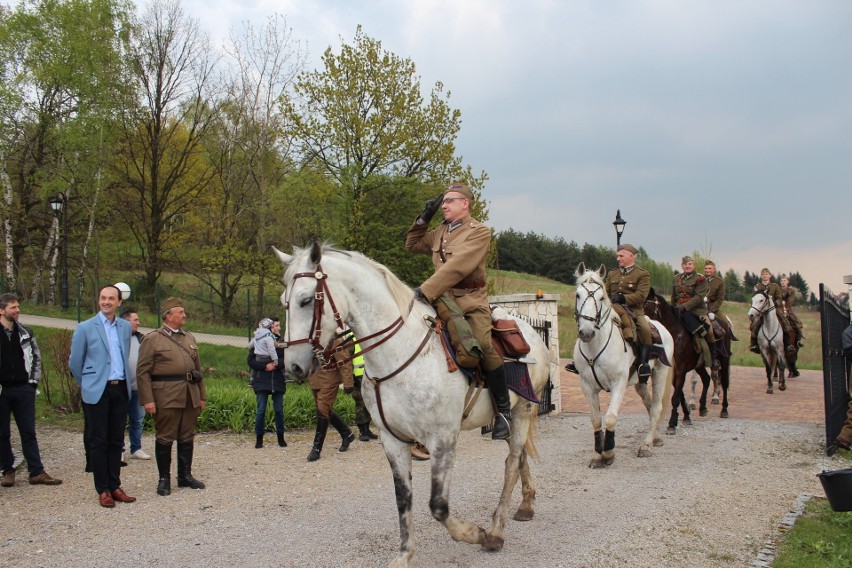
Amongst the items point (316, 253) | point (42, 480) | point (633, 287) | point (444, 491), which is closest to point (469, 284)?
point (316, 253)

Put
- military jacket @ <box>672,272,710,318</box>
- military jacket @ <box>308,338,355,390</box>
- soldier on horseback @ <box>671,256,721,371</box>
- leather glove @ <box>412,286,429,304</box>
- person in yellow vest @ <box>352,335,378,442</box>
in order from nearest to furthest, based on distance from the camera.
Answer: leather glove @ <box>412,286,429,304</box> → military jacket @ <box>308,338,355,390</box> → person in yellow vest @ <box>352,335,378,442</box> → soldier on horseback @ <box>671,256,721,371</box> → military jacket @ <box>672,272,710,318</box>

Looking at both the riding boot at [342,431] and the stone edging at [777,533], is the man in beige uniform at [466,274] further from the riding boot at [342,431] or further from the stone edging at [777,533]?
the riding boot at [342,431]

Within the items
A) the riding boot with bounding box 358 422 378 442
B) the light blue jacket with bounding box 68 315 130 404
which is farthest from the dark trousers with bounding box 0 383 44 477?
the riding boot with bounding box 358 422 378 442

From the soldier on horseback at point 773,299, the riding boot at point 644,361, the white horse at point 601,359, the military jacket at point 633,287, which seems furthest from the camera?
the soldier on horseback at point 773,299

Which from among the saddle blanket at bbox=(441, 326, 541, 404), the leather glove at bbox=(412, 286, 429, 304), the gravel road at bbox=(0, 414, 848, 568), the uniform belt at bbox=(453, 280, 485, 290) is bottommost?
the gravel road at bbox=(0, 414, 848, 568)

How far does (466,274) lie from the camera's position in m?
4.78

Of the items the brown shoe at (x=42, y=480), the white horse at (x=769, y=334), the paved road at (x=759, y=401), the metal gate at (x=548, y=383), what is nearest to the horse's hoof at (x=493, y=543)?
the brown shoe at (x=42, y=480)

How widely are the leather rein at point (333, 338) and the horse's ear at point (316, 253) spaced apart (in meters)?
0.05

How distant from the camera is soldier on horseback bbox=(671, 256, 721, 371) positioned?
36.7ft

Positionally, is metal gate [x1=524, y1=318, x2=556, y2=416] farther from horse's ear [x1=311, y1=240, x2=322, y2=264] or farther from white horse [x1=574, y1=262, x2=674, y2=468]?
horse's ear [x1=311, y1=240, x2=322, y2=264]

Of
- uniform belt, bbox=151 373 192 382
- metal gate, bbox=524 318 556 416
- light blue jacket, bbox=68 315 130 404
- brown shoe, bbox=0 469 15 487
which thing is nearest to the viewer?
light blue jacket, bbox=68 315 130 404

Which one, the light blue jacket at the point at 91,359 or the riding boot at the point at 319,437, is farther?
the riding boot at the point at 319,437

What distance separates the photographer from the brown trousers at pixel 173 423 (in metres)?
7.19

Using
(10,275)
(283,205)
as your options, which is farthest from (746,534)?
(10,275)
